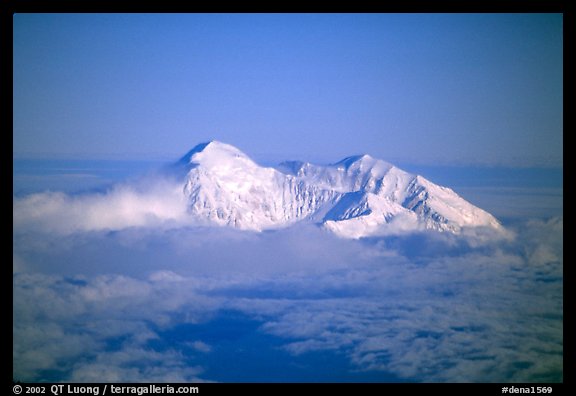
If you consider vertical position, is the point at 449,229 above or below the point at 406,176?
below

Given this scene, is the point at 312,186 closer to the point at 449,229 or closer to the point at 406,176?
the point at 406,176

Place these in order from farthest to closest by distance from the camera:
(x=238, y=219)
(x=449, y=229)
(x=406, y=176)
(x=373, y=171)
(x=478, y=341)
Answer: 1. (x=406, y=176)
2. (x=373, y=171)
3. (x=238, y=219)
4. (x=449, y=229)
5. (x=478, y=341)

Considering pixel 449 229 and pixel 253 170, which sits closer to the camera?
pixel 449 229

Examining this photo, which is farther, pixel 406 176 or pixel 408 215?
pixel 406 176
